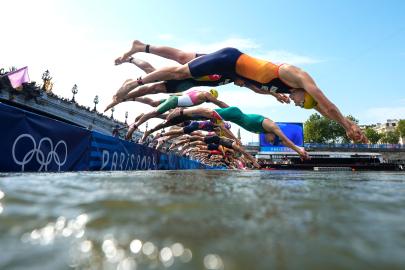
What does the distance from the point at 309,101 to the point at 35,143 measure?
185 inches

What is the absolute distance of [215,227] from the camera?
2.76 ft

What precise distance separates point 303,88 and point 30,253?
542cm

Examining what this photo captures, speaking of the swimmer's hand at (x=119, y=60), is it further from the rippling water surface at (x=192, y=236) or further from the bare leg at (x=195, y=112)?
the rippling water surface at (x=192, y=236)

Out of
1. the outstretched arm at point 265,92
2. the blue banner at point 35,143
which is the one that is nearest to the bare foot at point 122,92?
the blue banner at point 35,143

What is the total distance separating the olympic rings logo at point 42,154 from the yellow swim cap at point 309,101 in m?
4.54

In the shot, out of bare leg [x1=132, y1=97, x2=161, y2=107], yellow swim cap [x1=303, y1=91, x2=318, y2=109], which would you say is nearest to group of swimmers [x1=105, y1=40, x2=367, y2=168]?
yellow swim cap [x1=303, y1=91, x2=318, y2=109]

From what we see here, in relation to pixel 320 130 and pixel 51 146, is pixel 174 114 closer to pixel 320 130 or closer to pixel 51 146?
pixel 51 146

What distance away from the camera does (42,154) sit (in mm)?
5199

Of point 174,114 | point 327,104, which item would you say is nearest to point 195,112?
point 174,114

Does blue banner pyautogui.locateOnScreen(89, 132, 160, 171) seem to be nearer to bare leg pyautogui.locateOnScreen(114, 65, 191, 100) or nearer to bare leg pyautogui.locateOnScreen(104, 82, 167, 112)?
bare leg pyautogui.locateOnScreen(104, 82, 167, 112)

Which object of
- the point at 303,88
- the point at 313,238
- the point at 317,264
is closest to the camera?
the point at 317,264

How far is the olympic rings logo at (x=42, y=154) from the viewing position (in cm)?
473

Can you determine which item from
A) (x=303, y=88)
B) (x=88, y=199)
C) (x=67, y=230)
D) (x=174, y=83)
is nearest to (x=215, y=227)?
(x=67, y=230)

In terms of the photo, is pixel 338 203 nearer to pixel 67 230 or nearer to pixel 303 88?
pixel 67 230
